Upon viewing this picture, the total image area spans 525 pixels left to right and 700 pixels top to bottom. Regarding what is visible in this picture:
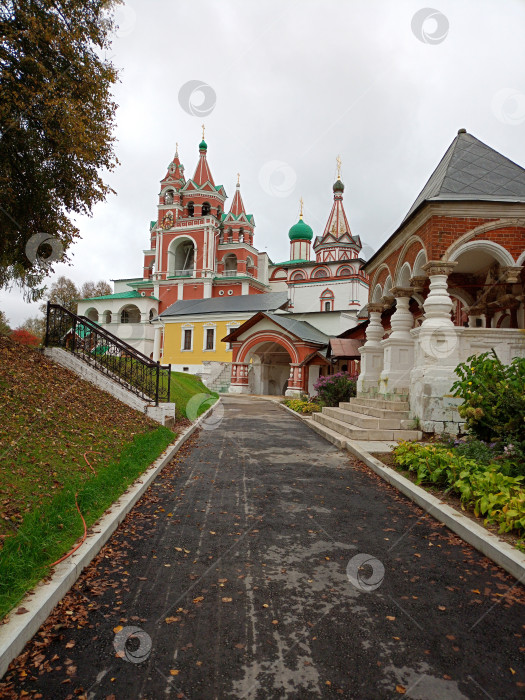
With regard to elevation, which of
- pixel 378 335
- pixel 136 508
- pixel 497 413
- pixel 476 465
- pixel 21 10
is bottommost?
pixel 136 508

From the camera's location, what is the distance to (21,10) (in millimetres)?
8188

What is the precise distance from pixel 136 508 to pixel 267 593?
2372mm

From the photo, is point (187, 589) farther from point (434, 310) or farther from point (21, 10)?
point (21, 10)

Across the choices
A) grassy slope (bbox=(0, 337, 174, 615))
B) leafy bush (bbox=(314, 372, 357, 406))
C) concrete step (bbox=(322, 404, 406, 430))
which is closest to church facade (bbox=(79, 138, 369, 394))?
leafy bush (bbox=(314, 372, 357, 406))

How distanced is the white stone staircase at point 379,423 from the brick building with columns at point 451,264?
0.28 m

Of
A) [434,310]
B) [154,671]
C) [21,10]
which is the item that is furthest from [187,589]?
[21,10]

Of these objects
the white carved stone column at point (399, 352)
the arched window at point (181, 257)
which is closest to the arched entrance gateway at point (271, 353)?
the white carved stone column at point (399, 352)

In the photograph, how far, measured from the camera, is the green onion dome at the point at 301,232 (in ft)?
186

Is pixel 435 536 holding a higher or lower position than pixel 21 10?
lower

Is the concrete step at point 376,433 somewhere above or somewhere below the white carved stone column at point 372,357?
below

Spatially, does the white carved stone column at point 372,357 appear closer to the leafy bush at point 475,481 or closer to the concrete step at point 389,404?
the concrete step at point 389,404

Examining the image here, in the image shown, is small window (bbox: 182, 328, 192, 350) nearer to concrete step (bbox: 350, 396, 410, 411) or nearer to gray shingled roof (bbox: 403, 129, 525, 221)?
concrete step (bbox: 350, 396, 410, 411)

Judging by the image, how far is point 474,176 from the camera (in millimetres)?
9516

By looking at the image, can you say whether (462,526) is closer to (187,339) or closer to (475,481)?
(475,481)
